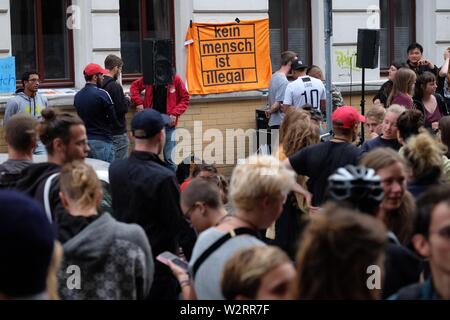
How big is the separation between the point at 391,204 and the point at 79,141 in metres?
1.99

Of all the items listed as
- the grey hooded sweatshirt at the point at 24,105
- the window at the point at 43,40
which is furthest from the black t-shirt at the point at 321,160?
A: the window at the point at 43,40

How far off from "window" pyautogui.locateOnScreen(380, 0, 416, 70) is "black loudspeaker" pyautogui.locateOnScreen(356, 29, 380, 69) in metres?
4.40

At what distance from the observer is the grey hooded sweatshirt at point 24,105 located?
1287cm

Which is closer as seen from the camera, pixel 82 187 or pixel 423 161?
pixel 82 187

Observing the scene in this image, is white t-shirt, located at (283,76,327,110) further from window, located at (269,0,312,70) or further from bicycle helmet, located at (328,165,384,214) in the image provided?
bicycle helmet, located at (328,165,384,214)

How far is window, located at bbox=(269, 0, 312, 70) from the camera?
17.6m

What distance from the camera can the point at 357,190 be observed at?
170 inches

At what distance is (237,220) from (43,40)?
10.9 meters

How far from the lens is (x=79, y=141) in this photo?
6.23 metres

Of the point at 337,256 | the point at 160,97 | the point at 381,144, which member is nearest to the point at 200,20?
the point at 160,97

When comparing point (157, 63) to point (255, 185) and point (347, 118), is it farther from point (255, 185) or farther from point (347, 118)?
point (255, 185)

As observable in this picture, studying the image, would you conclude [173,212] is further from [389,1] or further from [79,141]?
[389,1]
